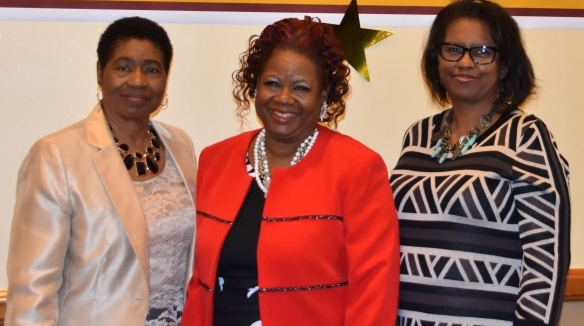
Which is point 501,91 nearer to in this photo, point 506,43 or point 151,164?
point 506,43

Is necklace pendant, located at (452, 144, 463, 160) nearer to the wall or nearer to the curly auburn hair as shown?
the curly auburn hair

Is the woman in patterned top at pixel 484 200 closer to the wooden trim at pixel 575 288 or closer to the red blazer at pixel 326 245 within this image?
Answer: the red blazer at pixel 326 245

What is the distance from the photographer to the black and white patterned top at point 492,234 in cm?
184

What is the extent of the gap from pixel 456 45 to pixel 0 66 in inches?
59.3

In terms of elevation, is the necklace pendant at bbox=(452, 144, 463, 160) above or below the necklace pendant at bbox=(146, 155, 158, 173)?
above

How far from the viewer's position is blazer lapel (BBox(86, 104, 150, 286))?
6.46 feet

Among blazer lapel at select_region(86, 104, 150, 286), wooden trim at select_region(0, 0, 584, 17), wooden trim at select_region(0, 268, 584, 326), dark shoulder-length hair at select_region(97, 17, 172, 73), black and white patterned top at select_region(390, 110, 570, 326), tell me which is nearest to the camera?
black and white patterned top at select_region(390, 110, 570, 326)

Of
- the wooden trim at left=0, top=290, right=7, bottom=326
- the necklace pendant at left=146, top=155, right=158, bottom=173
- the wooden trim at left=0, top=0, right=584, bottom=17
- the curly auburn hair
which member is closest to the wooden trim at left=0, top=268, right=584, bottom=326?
the wooden trim at left=0, top=0, right=584, bottom=17

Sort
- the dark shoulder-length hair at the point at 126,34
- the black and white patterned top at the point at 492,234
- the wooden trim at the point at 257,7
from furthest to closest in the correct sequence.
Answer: the wooden trim at the point at 257,7 < the dark shoulder-length hair at the point at 126,34 < the black and white patterned top at the point at 492,234

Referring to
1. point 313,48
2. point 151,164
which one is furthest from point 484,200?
point 151,164

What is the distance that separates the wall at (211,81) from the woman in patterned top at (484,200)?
65 centimetres

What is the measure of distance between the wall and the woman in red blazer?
0.55 m

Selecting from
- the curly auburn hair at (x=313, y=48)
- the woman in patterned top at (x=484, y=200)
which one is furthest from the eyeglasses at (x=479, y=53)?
the curly auburn hair at (x=313, y=48)

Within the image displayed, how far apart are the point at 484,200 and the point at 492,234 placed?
0.30 feet
